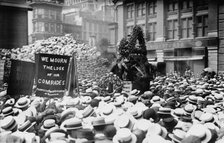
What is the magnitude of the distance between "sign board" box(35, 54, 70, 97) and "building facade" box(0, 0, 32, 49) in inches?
72.8

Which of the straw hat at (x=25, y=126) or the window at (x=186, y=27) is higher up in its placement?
the window at (x=186, y=27)

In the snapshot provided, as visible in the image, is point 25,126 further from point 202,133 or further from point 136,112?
point 202,133

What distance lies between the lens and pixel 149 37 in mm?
21922

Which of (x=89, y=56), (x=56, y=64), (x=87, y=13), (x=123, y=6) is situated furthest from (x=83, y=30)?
(x=56, y=64)

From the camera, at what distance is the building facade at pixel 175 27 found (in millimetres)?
20047

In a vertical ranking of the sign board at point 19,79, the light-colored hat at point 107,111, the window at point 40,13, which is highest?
the window at point 40,13

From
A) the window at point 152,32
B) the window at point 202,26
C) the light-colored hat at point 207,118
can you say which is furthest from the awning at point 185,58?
the light-colored hat at point 207,118

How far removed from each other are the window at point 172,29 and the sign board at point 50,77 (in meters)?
16.2

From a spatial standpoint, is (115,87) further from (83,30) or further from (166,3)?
(166,3)

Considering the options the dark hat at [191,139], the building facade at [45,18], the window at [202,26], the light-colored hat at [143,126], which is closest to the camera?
the dark hat at [191,139]

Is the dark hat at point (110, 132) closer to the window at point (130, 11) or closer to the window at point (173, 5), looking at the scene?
the window at point (130, 11)

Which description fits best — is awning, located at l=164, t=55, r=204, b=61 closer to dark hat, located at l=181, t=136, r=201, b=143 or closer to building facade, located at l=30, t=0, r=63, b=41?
building facade, located at l=30, t=0, r=63, b=41

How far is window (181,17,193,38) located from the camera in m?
20.9

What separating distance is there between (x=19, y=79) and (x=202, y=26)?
1648 cm
